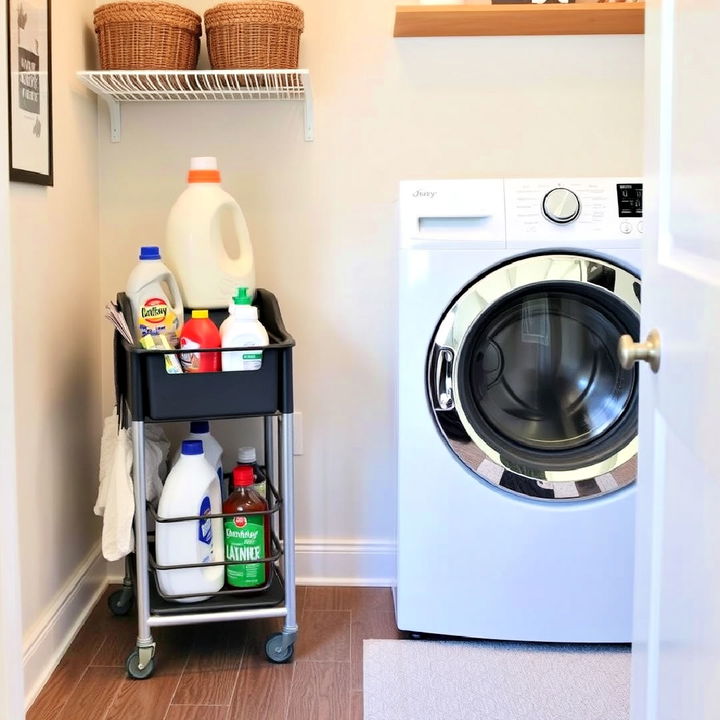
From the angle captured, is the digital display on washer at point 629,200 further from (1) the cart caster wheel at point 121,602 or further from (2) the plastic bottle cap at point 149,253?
(1) the cart caster wheel at point 121,602

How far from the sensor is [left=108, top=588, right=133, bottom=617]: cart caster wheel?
227 centimetres

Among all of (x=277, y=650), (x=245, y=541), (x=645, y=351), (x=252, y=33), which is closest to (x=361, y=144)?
(x=252, y=33)

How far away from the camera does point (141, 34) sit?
7.18ft

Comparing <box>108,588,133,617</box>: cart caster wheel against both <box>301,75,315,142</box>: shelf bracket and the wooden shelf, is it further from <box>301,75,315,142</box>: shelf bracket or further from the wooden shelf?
the wooden shelf

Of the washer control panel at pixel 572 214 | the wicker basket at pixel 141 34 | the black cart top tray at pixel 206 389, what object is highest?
the wicker basket at pixel 141 34

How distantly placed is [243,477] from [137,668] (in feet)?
1.48

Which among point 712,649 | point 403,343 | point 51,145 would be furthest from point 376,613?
point 712,649

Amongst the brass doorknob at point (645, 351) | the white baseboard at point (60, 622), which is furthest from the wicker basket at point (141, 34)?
the brass doorknob at point (645, 351)

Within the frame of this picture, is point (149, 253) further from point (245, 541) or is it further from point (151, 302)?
point (245, 541)

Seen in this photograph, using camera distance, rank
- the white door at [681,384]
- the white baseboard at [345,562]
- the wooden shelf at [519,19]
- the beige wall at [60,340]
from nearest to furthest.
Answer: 1. the white door at [681,384]
2. the beige wall at [60,340]
3. the wooden shelf at [519,19]
4. the white baseboard at [345,562]

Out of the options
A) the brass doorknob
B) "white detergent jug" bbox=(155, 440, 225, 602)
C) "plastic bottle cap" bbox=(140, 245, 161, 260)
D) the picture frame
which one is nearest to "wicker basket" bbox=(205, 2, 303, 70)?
the picture frame

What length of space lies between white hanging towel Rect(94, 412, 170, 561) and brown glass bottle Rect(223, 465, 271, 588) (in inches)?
7.8

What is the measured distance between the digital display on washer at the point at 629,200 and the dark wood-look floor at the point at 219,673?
1.08 meters

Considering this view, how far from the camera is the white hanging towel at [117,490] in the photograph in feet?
6.44
